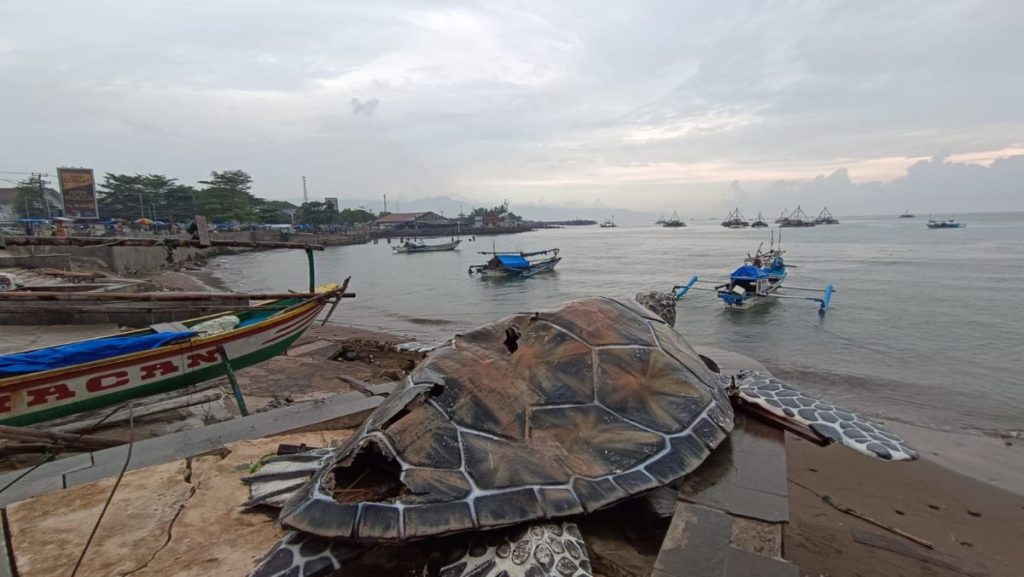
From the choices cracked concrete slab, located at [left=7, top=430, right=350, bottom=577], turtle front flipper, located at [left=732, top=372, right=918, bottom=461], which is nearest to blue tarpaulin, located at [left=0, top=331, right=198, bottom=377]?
cracked concrete slab, located at [left=7, top=430, right=350, bottom=577]

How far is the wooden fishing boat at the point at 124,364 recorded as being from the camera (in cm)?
462

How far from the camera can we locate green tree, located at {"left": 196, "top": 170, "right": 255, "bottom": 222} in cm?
6247

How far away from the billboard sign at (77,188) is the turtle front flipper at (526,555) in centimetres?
5727

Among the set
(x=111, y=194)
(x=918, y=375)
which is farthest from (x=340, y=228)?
(x=918, y=375)

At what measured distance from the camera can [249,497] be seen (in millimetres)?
3152

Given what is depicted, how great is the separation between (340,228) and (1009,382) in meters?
96.7

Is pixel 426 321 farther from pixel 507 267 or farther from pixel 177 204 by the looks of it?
pixel 177 204

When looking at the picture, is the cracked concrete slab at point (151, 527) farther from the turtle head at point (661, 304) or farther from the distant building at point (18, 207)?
the distant building at point (18, 207)

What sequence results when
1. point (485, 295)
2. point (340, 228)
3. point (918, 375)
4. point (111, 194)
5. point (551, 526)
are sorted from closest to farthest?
point (551, 526) → point (918, 375) → point (485, 295) → point (111, 194) → point (340, 228)

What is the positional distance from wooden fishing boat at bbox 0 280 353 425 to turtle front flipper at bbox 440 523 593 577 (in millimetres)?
4668

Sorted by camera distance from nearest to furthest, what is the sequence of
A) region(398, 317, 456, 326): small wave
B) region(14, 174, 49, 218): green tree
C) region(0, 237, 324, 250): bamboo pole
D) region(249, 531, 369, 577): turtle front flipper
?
region(249, 531, 369, 577): turtle front flipper → region(0, 237, 324, 250): bamboo pole → region(398, 317, 456, 326): small wave → region(14, 174, 49, 218): green tree

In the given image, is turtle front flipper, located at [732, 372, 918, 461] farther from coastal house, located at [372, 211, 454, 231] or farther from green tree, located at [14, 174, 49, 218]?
coastal house, located at [372, 211, 454, 231]

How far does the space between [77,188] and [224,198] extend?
20195mm

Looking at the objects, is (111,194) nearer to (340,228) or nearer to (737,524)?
(340,228)
